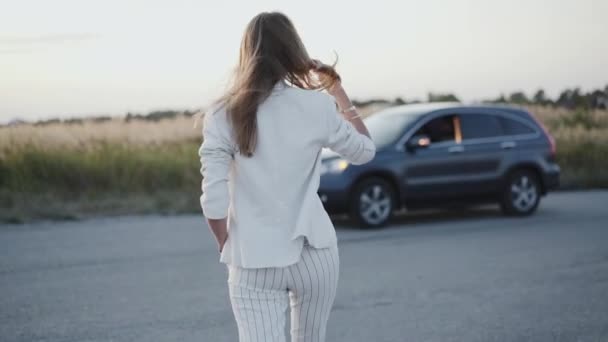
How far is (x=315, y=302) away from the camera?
9.49ft

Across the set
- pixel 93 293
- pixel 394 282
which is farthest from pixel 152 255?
pixel 394 282

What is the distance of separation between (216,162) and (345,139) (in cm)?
46

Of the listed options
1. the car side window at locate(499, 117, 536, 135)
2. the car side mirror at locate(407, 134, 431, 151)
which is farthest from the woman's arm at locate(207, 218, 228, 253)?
the car side window at locate(499, 117, 536, 135)

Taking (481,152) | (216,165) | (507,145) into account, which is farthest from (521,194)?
(216,165)

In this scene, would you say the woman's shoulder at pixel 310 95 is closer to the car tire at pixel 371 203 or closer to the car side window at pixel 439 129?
the car tire at pixel 371 203

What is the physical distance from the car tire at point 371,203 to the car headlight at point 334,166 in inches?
13.9

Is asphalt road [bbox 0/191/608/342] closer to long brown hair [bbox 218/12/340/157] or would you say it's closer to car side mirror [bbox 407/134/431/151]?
car side mirror [bbox 407/134/431/151]

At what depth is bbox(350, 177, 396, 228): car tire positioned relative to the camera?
11062mm

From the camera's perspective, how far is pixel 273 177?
2717mm

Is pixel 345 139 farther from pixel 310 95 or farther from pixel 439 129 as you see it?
pixel 439 129

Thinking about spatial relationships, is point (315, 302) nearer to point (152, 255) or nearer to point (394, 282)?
point (394, 282)

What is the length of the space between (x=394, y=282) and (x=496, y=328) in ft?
5.69

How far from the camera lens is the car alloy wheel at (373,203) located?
36.3 feet

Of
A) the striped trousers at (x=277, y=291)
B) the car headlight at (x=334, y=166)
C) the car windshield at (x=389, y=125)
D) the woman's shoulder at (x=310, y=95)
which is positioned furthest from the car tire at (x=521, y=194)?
the woman's shoulder at (x=310, y=95)
